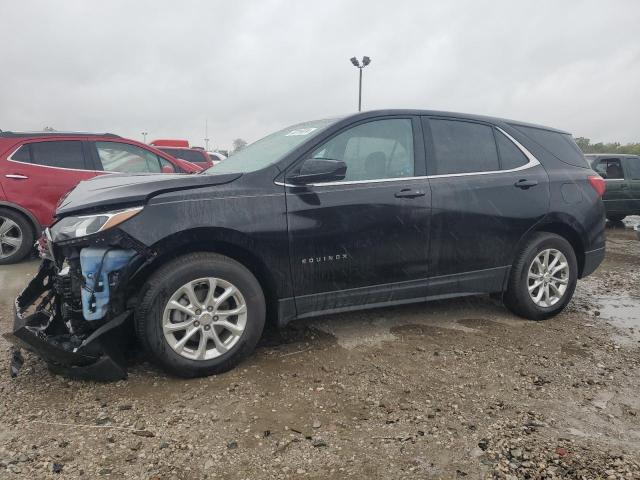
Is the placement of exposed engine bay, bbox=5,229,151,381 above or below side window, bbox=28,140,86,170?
below

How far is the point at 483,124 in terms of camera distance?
4.17m

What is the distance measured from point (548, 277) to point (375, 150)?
1966mm

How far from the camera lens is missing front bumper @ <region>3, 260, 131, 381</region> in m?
2.71

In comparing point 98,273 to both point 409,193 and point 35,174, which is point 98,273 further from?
point 35,174

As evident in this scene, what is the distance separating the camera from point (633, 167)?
36.1 ft

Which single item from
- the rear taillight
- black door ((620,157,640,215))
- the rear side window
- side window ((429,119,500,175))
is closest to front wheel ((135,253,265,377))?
side window ((429,119,500,175))

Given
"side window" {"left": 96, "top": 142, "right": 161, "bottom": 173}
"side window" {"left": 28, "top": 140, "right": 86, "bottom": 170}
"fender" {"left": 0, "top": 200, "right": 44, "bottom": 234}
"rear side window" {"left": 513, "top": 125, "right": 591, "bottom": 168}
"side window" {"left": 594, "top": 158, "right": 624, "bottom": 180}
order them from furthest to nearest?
"side window" {"left": 594, "top": 158, "right": 624, "bottom": 180}
"side window" {"left": 96, "top": 142, "right": 161, "bottom": 173}
"side window" {"left": 28, "top": 140, "right": 86, "bottom": 170}
"fender" {"left": 0, "top": 200, "right": 44, "bottom": 234}
"rear side window" {"left": 513, "top": 125, "right": 591, "bottom": 168}

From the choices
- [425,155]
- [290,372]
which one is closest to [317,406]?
[290,372]

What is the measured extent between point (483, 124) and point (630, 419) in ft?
8.17

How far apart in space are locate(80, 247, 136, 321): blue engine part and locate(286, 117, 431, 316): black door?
1.07 meters

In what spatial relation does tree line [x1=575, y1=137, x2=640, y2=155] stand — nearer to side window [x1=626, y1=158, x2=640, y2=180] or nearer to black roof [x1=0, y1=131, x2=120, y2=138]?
side window [x1=626, y1=158, x2=640, y2=180]

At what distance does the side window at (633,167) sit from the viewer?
1091cm

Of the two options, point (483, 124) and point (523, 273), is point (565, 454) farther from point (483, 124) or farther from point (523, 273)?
point (483, 124)

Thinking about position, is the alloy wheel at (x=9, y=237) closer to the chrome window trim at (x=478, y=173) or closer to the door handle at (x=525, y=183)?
the chrome window trim at (x=478, y=173)
